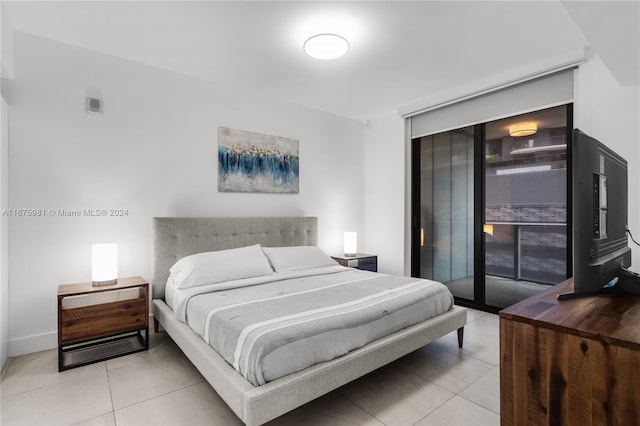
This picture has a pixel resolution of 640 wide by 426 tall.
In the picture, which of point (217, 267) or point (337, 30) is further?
point (217, 267)

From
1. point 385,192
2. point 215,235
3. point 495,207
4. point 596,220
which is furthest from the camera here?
point 385,192

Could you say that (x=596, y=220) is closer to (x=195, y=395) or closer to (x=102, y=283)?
(x=195, y=395)

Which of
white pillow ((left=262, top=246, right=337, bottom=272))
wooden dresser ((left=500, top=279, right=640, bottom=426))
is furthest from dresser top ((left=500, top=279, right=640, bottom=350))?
white pillow ((left=262, top=246, right=337, bottom=272))

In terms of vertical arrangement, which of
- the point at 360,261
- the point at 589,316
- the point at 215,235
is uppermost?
the point at 215,235

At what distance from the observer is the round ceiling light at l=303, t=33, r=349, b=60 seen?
8.30ft

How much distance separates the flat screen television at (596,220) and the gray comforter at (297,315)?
3.57ft

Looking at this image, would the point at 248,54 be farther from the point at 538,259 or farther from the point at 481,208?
the point at 538,259

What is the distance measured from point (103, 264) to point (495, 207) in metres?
3.95

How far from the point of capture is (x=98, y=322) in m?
2.53

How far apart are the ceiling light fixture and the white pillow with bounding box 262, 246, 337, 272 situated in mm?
2452

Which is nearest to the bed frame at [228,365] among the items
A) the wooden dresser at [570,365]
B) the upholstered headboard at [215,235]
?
the upholstered headboard at [215,235]

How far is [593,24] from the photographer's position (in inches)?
59.2

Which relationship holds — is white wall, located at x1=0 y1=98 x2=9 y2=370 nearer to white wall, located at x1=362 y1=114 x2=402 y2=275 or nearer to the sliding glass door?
white wall, located at x1=362 y1=114 x2=402 y2=275

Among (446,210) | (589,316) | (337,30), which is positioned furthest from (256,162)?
(589,316)
